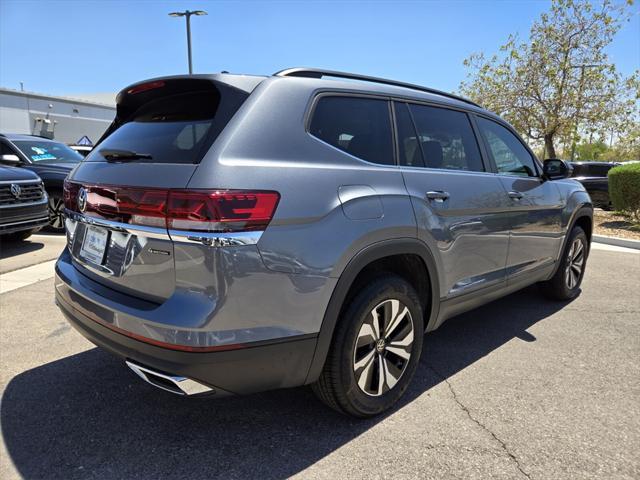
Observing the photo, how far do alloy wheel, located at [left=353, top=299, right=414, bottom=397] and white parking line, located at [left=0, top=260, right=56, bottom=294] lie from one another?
423 cm

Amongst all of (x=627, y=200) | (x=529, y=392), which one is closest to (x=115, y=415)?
(x=529, y=392)

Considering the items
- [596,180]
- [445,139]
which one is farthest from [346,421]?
[596,180]

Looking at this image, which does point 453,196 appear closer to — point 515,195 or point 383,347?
point 515,195

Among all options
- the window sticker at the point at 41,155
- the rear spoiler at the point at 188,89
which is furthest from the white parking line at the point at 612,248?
the window sticker at the point at 41,155

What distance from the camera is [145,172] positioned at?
6.76ft

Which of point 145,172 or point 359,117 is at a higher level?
point 359,117

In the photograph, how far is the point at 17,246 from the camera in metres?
7.05

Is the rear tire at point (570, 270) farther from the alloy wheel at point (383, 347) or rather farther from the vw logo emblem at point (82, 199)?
the vw logo emblem at point (82, 199)

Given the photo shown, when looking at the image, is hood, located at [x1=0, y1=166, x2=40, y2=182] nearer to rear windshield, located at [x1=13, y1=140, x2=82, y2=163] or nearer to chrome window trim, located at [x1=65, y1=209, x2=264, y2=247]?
rear windshield, located at [x1=13, y1=140, x2=82, y2=163]

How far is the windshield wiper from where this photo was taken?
224cm

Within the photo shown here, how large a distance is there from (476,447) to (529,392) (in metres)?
0.78

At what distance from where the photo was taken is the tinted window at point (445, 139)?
9.62 ft

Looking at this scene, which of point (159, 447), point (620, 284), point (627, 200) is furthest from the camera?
point (627, 200)

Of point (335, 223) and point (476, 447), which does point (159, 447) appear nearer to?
point (335, 223)
